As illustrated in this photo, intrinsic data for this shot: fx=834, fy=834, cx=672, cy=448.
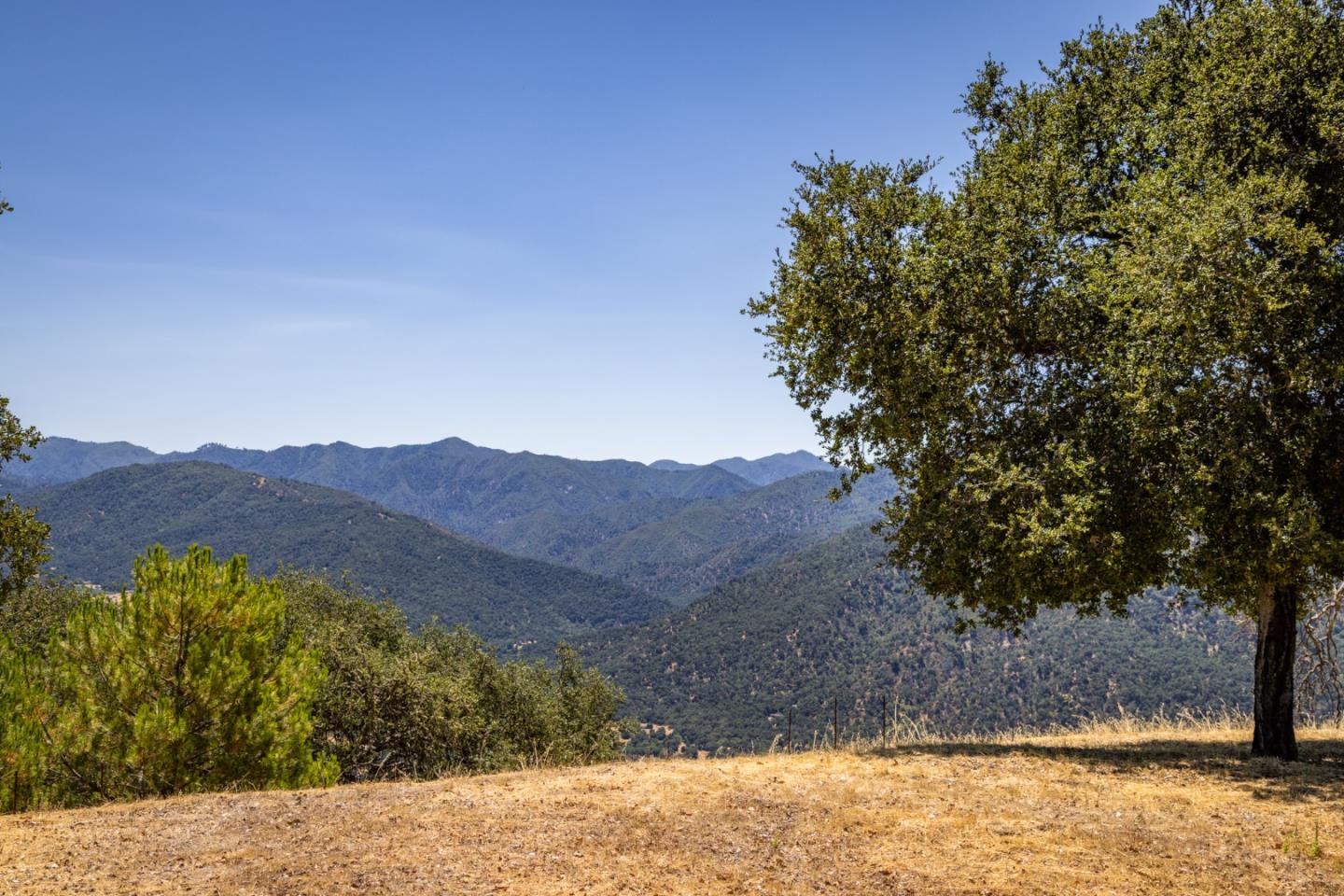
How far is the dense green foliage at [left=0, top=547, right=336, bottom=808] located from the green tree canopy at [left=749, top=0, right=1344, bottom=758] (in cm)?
1118

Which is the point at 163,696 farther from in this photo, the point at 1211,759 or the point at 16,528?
the point at 1211,759

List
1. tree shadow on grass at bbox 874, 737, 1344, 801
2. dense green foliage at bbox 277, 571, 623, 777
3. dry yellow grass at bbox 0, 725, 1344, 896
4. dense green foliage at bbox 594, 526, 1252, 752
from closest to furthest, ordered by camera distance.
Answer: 1. dry yellow grass at bbox 0, 725, 1344, 896
2. tree shadow on grass at bbox 874, 737, 1344, 801
3. dense green foliage at bbox 277, 571, 623, 777
4. dense green foliage at bbox 594, 526, 1252, 752

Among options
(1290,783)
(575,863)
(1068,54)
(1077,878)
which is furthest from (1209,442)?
(575,863)

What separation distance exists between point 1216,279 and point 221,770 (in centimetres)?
1734

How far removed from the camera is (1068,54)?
16453 millimetres

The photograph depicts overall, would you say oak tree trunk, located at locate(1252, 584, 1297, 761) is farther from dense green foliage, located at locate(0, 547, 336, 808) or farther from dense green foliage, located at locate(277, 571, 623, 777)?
dense green foliage, located at locate(277, 571, 623, 777)

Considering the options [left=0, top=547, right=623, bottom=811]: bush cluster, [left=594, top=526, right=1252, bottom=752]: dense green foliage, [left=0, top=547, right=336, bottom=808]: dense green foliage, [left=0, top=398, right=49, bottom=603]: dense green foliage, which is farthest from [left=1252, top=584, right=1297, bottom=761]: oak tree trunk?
[left=594, top=526, right=1252, bottom=752]: dense green foliage

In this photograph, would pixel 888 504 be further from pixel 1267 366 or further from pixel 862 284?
pixel 1267 366

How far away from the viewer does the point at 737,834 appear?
9539mm

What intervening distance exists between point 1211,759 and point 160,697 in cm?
1769

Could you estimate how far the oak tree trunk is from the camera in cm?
1388

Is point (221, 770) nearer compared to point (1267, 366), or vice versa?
point (1267, 366)

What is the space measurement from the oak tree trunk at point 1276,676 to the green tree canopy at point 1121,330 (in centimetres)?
4

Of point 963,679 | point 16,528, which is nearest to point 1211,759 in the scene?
point 16,528
